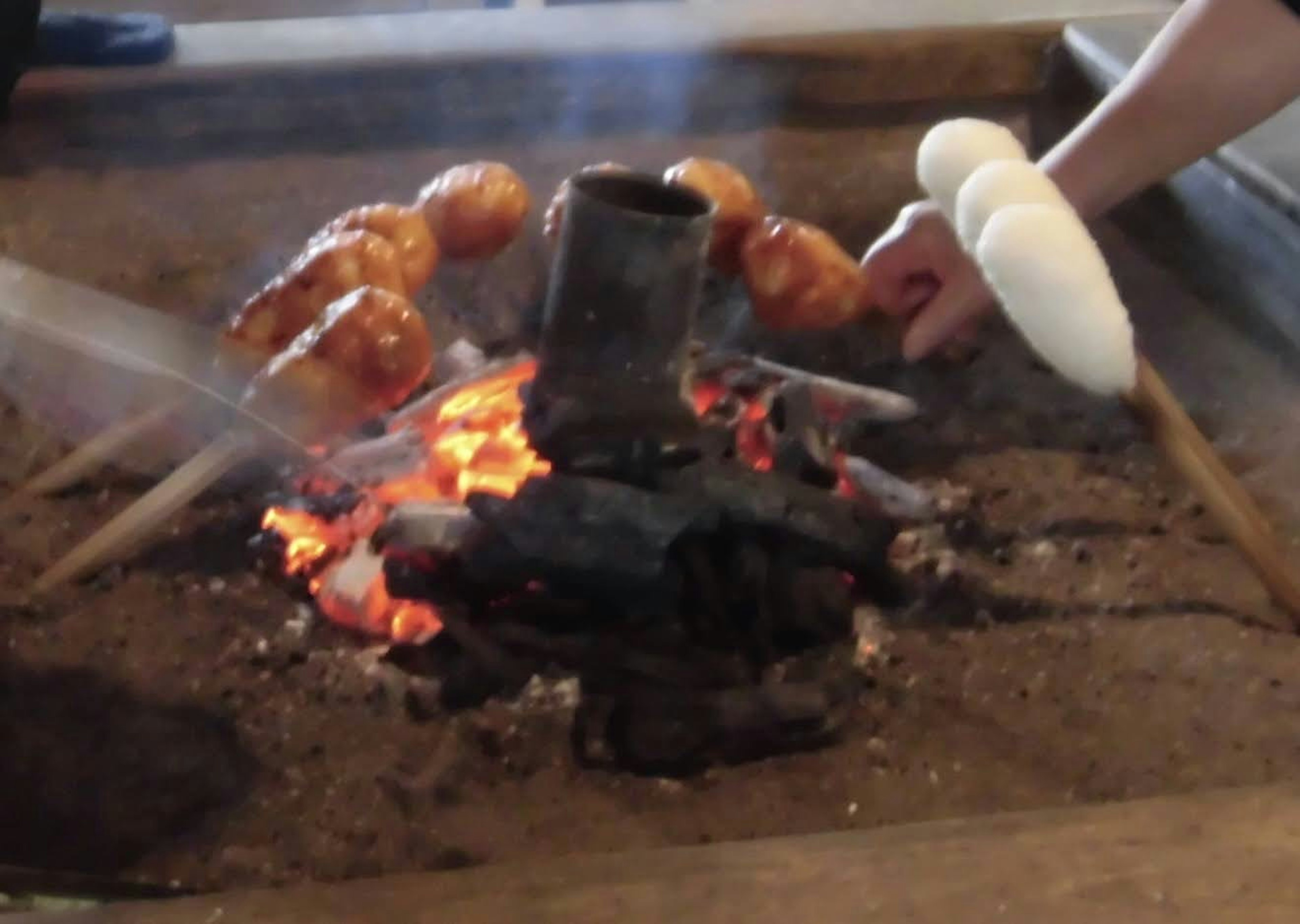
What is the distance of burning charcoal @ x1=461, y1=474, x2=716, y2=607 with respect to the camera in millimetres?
802

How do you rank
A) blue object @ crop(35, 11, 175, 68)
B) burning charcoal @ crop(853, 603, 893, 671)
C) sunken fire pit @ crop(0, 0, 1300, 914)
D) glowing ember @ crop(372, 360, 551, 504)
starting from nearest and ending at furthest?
sunken fire pit @ crop(0, 0, 1300, 914) < burning charcoal @ crop(853, 603, 893, 671) < glowing ember @ crop(372, 360, 551, 504) < blue object @ crop(35, 11, 175, 68)

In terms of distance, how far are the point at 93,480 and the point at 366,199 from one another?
425 millimetres

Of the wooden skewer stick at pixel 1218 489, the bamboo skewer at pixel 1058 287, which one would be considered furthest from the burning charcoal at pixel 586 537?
the wooden skewer stick at pixel 1218 489

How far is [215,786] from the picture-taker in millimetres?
739

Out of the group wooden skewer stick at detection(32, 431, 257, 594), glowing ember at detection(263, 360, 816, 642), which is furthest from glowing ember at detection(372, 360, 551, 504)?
wooden skewer stick at detection(32, 431, 257, 594)

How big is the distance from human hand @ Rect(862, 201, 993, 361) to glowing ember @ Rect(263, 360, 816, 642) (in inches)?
6.0

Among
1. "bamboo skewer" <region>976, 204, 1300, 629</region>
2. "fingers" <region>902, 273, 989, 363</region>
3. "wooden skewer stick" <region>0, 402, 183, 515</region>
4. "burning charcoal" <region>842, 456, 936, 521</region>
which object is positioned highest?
"bamboo skewer" <region>976, 204, 1300, 629</region>

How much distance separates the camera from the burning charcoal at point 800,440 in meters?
0.94

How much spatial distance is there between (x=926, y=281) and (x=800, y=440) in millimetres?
224

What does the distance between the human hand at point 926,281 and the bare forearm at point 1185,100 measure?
9cm

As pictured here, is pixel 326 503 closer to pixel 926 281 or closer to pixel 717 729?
pixel 717 729

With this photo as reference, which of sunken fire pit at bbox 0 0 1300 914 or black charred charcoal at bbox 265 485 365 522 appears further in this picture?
black charred charcoal at bbox 265 485 365 522

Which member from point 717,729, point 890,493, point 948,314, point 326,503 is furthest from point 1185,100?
point 326,503

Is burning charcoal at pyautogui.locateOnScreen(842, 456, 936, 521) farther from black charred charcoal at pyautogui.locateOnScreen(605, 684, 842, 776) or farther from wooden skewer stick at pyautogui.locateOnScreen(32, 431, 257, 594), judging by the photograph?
wooden skewer stick at pyautogui.locateOnScreen(32, 431, 257, 594)
